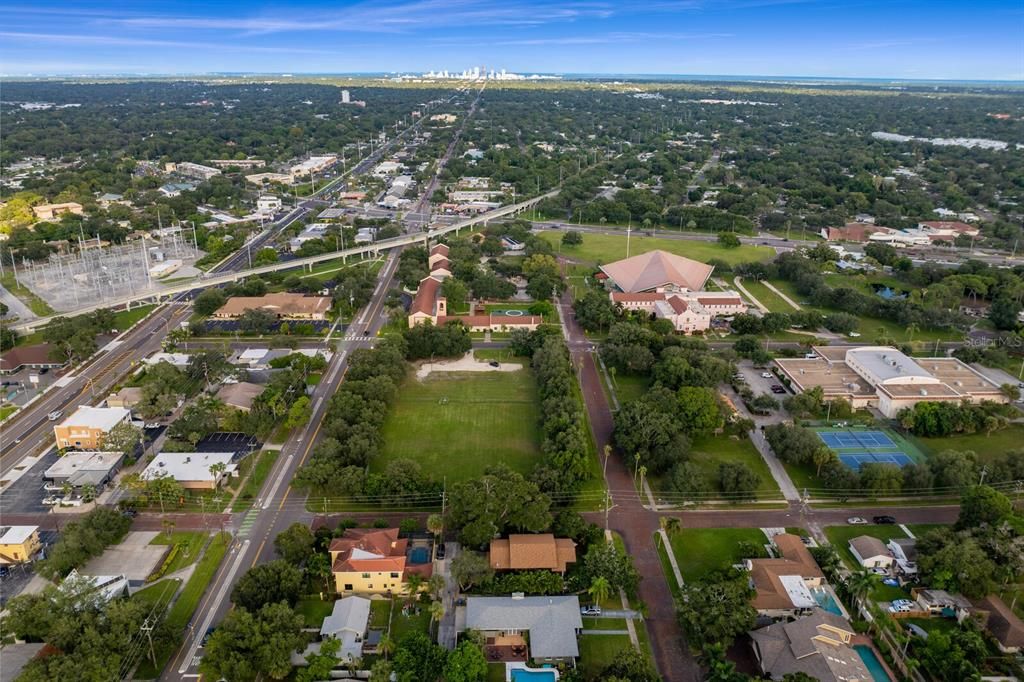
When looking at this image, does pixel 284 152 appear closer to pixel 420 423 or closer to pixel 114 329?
pixel 114 329

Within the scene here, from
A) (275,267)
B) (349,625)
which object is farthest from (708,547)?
(275,267)

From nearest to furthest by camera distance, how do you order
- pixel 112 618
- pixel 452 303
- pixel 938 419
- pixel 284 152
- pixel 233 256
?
pixel 112 618 → pixel 938 419 → pixel 452 303 → pixel 233 256 → pixel 284 152

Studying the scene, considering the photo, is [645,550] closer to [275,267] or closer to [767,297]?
[767,297]

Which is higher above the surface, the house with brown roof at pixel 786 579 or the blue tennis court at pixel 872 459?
the house with brown roof at pixel 786 579

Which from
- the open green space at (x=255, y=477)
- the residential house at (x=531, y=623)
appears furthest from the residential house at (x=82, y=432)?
the residential house at (x=531, y=623)

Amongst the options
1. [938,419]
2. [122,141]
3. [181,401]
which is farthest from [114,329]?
[122,141]

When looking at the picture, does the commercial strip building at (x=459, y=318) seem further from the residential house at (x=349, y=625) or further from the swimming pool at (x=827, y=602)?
the swimming pool at (x=827, y=602)
